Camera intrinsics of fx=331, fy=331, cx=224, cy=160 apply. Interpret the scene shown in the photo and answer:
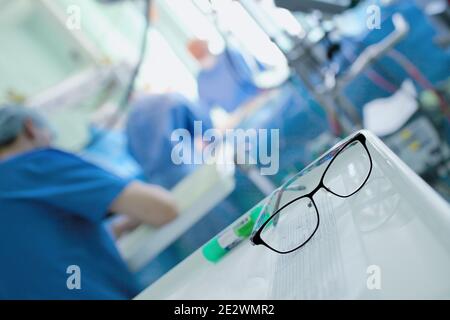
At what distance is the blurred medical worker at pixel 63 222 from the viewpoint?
73 cm

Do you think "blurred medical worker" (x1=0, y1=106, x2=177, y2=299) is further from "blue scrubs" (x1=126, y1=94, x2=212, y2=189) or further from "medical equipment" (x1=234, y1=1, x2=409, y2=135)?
"medical equipment" (x1=234, y1=1, x2=409, y2=135)

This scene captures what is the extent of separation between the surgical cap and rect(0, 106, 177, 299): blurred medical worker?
14cm

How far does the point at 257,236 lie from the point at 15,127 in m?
0.81

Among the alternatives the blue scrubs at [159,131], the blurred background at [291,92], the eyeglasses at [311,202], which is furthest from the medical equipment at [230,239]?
the blue scrubs at [159,131]

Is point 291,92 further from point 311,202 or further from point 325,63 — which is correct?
point 311,202

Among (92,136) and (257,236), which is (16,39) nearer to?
(92,136)

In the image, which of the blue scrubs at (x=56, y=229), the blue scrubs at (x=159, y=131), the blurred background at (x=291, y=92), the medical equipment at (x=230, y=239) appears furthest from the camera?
the blue scrubs at (x=159, y=131)

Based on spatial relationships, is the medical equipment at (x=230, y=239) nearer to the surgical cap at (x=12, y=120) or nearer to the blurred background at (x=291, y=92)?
the blurred background at (x=291, y=92)

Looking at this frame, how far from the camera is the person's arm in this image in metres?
0.79

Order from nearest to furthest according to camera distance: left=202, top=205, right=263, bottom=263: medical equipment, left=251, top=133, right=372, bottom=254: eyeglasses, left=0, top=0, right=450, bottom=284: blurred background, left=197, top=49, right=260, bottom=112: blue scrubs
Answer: left=251, top=133, right=372, bottom=254: eyeglasses < left=202, top=205, right=263, bottom=263: medical equipment < left=0, top=0, right=450, bottom=284: blurred background < left=197, top=49, right=260, bottom=112: blue scrubs

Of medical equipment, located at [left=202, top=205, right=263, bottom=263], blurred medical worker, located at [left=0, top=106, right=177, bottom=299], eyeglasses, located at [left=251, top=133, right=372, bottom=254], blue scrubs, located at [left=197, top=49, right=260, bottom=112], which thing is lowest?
blue scrubs, located at [left=197, top=49, right=260, bottom=112]

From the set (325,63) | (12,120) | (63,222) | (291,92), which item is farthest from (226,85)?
(63,222)

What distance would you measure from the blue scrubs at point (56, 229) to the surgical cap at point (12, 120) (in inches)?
6.0

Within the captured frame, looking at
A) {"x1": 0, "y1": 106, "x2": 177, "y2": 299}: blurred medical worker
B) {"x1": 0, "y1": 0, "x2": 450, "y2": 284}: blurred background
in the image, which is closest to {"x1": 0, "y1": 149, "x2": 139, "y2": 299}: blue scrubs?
{"x1": 0, "y1": 106, "x2": 177, "y2": 299}: blurred medical worker
